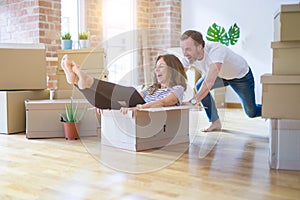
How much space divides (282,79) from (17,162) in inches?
50.1

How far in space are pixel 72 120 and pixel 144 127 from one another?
598 millimetres

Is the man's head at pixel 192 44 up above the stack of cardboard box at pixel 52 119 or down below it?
above

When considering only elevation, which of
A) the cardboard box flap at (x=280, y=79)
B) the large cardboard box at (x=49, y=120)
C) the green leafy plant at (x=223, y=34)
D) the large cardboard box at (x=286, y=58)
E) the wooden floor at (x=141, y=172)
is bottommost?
the wooden floor at (x=141, y=172)

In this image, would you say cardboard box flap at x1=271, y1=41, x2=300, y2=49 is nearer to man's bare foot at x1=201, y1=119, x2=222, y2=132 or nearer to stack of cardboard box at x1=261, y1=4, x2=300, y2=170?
stack of cardboard box at x1=261, y1=4, x2=300, y2=170

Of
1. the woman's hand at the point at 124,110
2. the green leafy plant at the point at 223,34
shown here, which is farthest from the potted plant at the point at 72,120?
the green leafy plant at the point at 223,34

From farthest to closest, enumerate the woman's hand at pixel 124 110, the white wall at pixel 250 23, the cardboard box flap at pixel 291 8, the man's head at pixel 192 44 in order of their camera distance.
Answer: the white wall at pixel 250 23, the man's head at pixel 192 44, the woman's hand at pixel 124 110, the cardboard box flap at pixel 291 8

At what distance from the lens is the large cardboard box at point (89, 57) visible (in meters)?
2.76

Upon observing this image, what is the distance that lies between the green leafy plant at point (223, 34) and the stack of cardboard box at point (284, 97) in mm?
2744

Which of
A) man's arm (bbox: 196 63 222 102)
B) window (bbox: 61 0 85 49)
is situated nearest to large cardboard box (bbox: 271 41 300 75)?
man's arm (bbox: 196 63 222 102)

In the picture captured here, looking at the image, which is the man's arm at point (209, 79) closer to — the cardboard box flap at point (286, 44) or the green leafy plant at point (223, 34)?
Result: the cardboard box flap at point (286, 44)

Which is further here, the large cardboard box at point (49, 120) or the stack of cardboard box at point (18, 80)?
the stack of cardboard box at point (18, 80)

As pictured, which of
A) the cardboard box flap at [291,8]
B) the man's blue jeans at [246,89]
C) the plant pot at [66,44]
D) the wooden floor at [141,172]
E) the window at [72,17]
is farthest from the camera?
the window at [72,17]

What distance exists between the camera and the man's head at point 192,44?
2.20 m

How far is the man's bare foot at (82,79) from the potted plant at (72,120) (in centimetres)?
53
